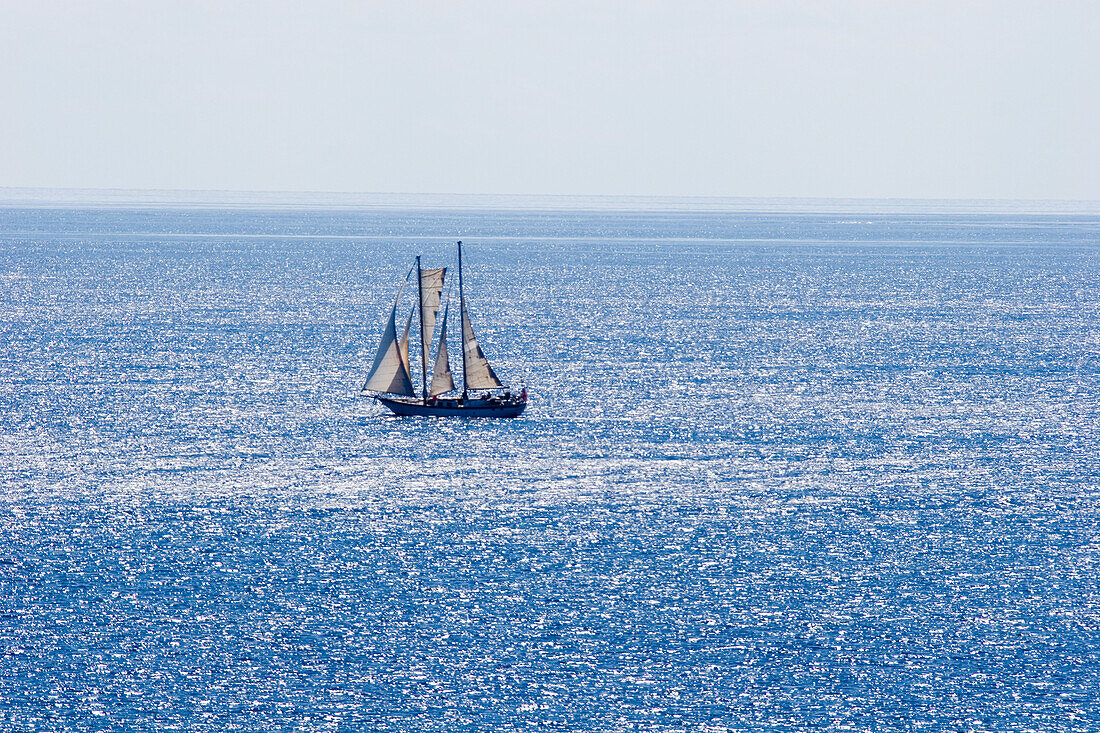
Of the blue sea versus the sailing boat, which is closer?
the blue sea

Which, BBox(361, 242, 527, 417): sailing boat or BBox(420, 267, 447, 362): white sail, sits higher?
BBox(420, 267, 447, 362): white sail

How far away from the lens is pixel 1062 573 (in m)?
52.8

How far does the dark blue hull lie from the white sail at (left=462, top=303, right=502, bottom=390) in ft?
2.81

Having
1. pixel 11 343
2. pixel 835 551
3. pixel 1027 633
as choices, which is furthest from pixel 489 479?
pixel 11 343

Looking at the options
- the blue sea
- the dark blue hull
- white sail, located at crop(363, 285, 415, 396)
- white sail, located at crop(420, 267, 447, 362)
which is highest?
white sail, located at crop(420, 267, 447, 362)

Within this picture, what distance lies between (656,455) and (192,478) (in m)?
22.0

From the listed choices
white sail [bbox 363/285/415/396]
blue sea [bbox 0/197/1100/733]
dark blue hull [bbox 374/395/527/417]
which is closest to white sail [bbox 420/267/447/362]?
white sail [bbox 363/285/415/396]

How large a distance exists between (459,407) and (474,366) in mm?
2477

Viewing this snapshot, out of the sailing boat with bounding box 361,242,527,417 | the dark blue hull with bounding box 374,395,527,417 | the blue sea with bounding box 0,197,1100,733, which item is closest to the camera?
the blue sea with bounding box 0,197,1100,733

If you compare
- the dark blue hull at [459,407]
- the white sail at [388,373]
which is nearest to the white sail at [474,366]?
the dark blue hull at [459,407]

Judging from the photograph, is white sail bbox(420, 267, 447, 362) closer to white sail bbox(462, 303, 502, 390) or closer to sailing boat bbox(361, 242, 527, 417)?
sailing boat bbox(361, 242, 527, 417)

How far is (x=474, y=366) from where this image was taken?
3219 inches

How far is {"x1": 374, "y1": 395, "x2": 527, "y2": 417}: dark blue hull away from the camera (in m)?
82.1

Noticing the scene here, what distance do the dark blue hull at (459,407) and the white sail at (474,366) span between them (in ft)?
2.81
